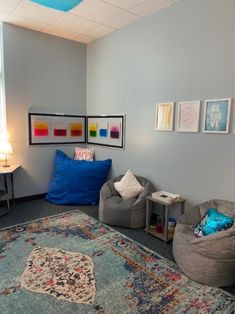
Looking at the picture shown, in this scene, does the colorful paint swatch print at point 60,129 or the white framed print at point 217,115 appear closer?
the white framed print at point 217,115

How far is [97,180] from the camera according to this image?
13.1ft

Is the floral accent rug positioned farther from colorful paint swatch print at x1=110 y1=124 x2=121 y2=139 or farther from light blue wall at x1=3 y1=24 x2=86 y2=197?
colorful paint swatch print at x1=110 y1=124 x2=121 y2=139

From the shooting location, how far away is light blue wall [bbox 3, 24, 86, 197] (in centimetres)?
371

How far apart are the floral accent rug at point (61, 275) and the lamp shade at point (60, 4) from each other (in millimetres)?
2940

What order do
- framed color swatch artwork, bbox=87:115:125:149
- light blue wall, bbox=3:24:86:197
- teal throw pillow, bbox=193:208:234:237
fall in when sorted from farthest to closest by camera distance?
framed color swatch artwork, bbox=87:115:125:149, light blue wall, bbox=3:24:86:197, teal throw pillow, bbox=193:208:234:237

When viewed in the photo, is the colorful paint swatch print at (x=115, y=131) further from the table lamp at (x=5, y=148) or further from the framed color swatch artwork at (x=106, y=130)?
the table lamp at (x=5, y=148)

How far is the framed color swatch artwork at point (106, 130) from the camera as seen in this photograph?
390 centimetres

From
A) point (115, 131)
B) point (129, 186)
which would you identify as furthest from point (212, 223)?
point (115, 131)

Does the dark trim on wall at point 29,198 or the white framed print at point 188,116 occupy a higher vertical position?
the white framed print at point 188,116

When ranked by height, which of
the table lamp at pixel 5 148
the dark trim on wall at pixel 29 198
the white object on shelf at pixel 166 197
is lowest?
the dark trim on wall at pixel 29 198

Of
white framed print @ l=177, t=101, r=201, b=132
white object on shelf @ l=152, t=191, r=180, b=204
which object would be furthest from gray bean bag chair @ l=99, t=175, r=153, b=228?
white framed print @ l=177, t=101, r=201, b=132

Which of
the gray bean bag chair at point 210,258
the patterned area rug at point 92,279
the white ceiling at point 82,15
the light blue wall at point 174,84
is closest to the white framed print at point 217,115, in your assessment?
the light blue wall at point 174,84

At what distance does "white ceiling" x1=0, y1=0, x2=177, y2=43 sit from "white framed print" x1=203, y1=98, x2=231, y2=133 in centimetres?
141

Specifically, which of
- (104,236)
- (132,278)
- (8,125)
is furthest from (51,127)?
(132,278)
